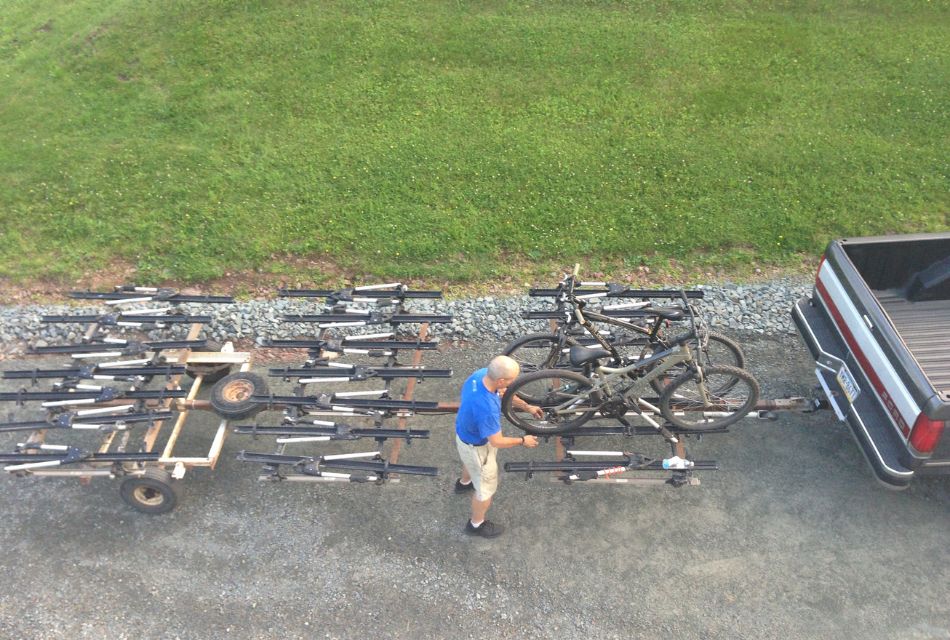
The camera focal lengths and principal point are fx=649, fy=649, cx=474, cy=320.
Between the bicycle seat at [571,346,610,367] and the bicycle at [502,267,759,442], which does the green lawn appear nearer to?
the bicycle at [502,267,759,442]

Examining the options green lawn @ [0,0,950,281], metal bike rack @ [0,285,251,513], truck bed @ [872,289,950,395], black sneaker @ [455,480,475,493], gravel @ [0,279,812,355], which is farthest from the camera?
green lawn @ [0,0,950,281]

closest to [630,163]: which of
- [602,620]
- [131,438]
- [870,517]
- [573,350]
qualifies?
[573,350]

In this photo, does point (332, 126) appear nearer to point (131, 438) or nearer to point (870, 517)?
point (131, 438)

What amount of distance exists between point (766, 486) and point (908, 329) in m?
2.26

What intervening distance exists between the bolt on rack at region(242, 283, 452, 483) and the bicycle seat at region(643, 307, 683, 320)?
2.12m

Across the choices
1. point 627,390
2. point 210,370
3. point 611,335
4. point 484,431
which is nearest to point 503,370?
point 484,431

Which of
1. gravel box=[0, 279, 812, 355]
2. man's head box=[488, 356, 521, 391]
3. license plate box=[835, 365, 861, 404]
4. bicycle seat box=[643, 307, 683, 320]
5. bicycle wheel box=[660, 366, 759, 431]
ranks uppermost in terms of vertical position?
man's head box=[488, 356, 521, 391]

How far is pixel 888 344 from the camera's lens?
569 centimetres

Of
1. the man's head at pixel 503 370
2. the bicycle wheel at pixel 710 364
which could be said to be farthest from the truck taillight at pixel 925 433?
the man's head at pixel 503 370

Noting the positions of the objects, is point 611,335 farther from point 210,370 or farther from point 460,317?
point 210,370

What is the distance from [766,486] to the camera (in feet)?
21.6

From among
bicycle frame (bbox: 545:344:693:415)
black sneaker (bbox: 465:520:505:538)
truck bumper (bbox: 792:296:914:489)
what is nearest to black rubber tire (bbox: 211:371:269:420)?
black sneaker (bbox: 465:520:505:538)

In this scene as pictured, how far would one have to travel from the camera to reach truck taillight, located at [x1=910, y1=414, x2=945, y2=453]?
5.24 metres

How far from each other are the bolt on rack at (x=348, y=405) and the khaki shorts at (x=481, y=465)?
386 millimetres
